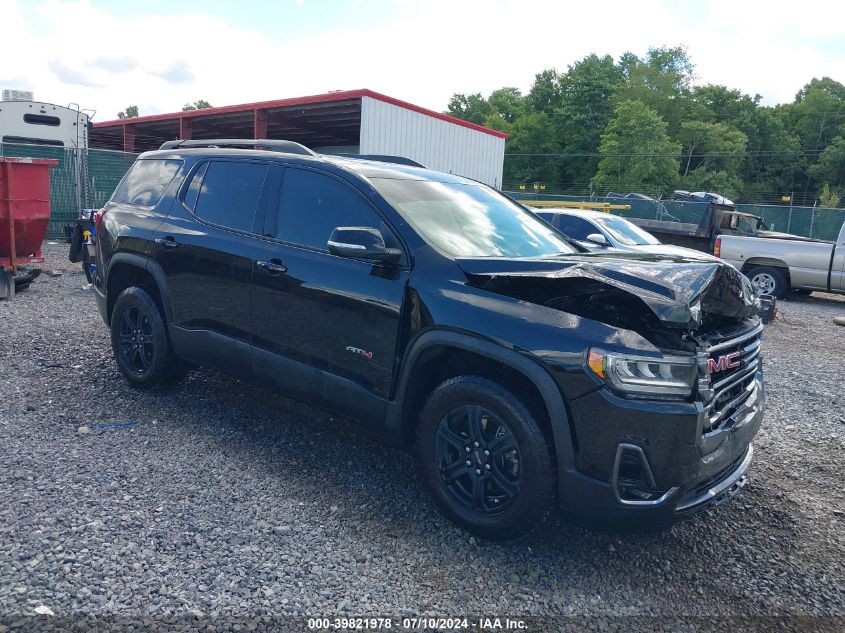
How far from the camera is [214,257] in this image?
4477 mm

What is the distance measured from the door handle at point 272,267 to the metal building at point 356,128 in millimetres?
13566

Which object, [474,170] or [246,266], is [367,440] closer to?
[246,266]

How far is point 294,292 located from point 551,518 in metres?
1.99

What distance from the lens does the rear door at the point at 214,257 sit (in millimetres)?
4340

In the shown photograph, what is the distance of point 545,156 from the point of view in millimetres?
73375

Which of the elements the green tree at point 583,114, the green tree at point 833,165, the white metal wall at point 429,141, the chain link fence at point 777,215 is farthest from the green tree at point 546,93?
the white metal wall at point 429,141

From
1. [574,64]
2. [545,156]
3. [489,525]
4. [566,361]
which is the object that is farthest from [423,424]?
[574,64]

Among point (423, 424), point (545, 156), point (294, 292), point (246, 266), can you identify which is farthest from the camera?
point (545, 156)

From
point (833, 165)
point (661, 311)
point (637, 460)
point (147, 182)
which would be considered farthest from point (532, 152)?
point (637, 460)

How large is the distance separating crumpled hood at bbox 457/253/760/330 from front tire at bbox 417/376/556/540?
509 mm

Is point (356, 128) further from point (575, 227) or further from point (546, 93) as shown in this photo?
point (546, 93)

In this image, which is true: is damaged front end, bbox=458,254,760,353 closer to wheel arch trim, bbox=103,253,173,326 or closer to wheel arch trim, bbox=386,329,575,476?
wheel arch trim, bbox=386,329,575,476

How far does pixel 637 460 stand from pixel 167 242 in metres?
3.64

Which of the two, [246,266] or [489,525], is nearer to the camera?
[489,525]
